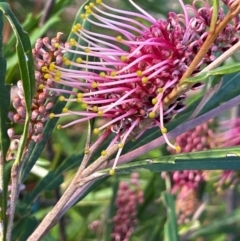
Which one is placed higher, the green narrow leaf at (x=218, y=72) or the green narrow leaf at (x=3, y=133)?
the green narrow leaf at (x=218, y=72)

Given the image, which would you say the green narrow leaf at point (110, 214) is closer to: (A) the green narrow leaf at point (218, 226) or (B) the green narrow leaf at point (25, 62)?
(A) the green narrow leaf at point (218, 226)

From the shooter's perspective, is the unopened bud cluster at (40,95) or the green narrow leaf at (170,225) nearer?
the unopened bud cluster at (40,95)

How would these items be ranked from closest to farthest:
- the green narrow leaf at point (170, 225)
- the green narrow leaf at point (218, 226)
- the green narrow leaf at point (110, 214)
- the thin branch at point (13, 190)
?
the thin branch at point (13, 190), the green narrow leaf at point (170, 225), the green narrow leaf at point (110, 214), the green narrow leaf at point (218, 226)

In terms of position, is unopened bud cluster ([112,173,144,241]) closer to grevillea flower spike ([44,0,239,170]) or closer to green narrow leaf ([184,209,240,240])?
green narrow leaf ([184,209,240,240])

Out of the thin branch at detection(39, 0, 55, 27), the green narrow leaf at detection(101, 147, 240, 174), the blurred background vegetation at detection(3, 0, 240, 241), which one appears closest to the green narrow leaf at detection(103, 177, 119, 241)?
the blurred background vegetation at detection(3, 0, 240, 241)

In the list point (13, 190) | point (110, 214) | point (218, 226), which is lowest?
point (218, 226)

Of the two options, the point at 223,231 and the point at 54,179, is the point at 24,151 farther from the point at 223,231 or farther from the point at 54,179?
the point at 223,231

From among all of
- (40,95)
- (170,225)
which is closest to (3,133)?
(40,95)

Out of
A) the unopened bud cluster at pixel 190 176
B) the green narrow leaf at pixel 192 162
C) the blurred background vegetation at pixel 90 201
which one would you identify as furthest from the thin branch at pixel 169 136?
the unopened bud cluster at pixel 190 176

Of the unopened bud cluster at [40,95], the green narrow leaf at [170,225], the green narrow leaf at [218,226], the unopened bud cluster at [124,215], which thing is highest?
the unopened bud cluster at [40,95]

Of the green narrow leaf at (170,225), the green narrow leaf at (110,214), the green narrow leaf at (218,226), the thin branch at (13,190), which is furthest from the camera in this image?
the green narrow leaf at (218,226)

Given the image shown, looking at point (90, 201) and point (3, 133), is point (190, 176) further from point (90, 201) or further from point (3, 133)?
point (3, 133)
